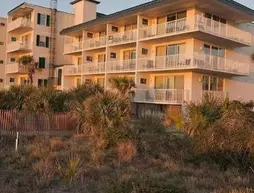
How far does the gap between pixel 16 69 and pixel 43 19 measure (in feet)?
25.6

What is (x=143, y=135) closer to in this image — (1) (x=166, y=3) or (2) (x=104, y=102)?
(2) (x=104, y=102)

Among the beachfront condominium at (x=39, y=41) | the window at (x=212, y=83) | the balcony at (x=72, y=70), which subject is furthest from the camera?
the beachfront condominium at (x=39, y=41)

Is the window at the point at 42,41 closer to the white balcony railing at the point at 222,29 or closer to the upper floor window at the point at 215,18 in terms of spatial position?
Answer: the upper floor window at the point at 215,18

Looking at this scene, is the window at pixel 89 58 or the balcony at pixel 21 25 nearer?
the window at pixel 89 58

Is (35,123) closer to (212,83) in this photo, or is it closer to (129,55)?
(212,83)

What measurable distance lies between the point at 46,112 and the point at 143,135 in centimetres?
623

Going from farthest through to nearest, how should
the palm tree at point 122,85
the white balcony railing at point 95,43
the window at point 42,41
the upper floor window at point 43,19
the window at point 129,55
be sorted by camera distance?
the window at point 42,41, the upper floor window at point 43,19, the white balcony railing at point 95,43, the window at point 129,55, the palm tree at point 122,85

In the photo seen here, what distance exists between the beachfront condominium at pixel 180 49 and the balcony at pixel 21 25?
45.8 feet

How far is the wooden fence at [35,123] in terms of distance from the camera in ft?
55.6

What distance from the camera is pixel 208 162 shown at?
12.1 meters

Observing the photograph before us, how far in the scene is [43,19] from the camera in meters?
49.8

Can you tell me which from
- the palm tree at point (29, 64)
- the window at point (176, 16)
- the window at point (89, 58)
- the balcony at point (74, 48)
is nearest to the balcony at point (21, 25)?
the palm tree at point (29, 64)

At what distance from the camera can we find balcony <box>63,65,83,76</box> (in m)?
42.2

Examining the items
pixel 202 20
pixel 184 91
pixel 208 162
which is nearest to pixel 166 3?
pixel 202 20
